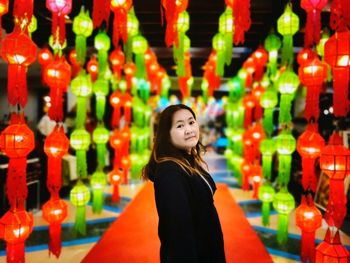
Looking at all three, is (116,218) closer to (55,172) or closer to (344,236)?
(55,172)

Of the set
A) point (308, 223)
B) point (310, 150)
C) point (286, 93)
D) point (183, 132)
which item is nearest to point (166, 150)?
point (183, 132)

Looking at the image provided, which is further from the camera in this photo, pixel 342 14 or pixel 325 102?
pixel 325 102

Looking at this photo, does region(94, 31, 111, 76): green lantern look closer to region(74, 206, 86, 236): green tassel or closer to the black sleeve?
region(74, 206, 86, 236): green tassel

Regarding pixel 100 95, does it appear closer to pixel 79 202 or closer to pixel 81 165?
pixel 81 165

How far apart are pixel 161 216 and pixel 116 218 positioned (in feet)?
12.2

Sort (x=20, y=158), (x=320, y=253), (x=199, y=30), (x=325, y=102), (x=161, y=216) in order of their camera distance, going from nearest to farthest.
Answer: (x=161, y=216)
(x=320, y=253)
(x=20, y=158)
(x=199, y=30)
(x=325, y=102)

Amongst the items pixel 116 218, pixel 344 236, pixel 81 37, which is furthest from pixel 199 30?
pixel 344 236

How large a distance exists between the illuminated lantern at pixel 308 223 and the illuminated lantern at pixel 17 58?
2448 mm

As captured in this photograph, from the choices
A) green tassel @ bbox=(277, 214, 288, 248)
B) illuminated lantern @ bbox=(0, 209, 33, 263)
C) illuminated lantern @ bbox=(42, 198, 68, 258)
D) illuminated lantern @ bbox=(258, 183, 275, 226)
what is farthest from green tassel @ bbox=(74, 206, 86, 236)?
illuminated lantern @ bbox=(258, 183, 275, 226)

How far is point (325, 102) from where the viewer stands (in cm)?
800

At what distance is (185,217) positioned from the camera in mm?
1431

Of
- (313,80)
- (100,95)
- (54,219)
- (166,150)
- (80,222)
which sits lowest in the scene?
(80,222)

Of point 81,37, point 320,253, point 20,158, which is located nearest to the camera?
point 320,253

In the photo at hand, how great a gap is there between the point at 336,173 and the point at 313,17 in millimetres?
1264
